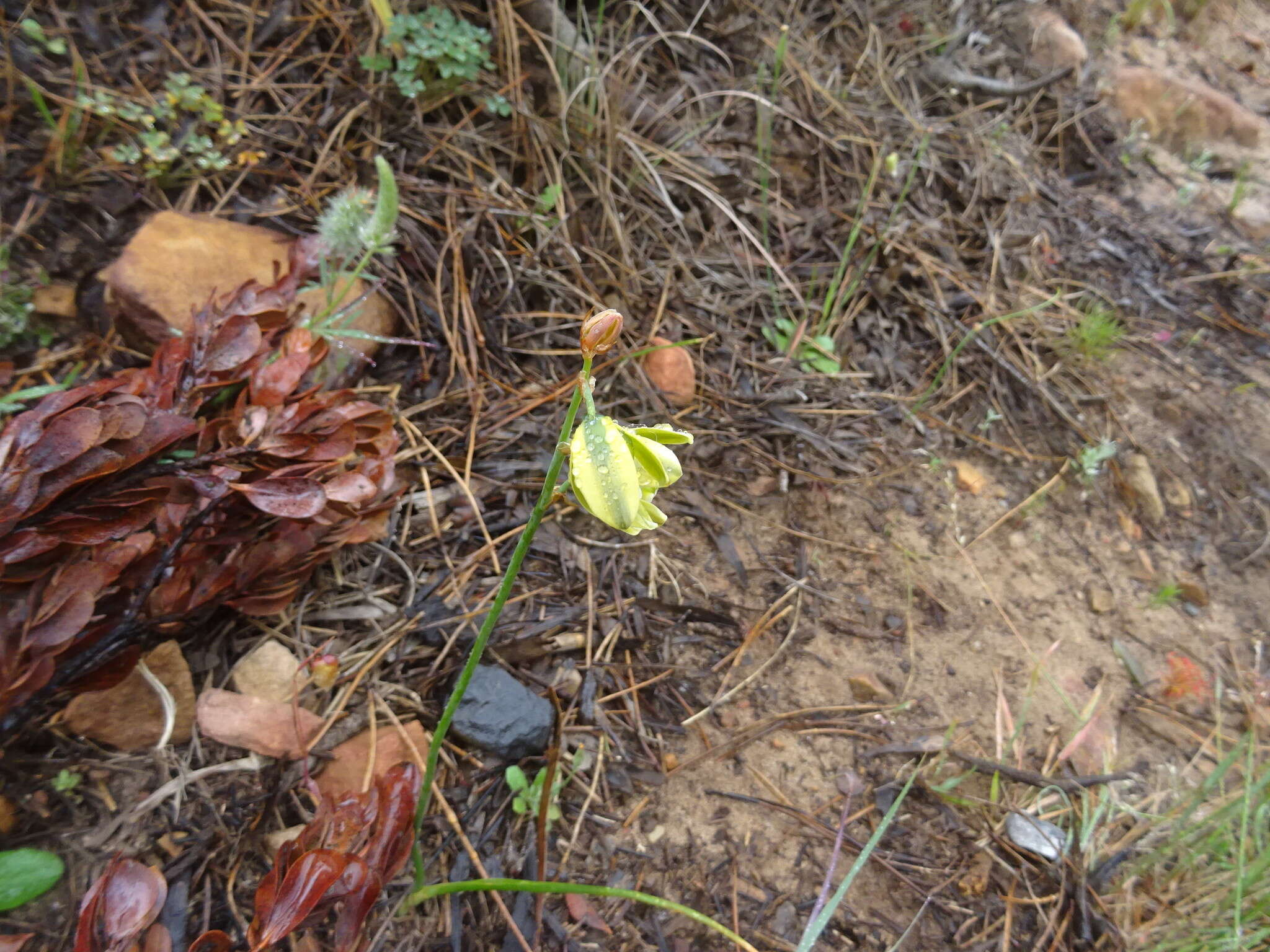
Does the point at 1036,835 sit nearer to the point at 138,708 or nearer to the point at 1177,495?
the point at 1177,495

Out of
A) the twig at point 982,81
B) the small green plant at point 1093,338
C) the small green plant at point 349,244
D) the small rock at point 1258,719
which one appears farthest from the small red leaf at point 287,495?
the twig at point 982,81

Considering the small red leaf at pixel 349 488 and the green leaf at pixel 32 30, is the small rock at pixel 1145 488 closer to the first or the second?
the small red leaf at pixel 349 488

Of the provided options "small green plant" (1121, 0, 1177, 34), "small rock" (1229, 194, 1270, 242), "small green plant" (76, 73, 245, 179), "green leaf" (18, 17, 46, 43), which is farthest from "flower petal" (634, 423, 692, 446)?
"small green plant" (1121, 0, 1177, 34)

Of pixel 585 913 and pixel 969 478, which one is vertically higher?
pixel 969 478

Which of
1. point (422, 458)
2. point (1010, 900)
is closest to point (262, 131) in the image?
point (422, 458)

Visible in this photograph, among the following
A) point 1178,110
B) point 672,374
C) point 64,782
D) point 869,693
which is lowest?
point 64,782

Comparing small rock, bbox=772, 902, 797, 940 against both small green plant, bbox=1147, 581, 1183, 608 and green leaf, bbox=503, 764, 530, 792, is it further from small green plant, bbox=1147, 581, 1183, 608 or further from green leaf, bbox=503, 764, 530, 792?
small green plant, bbox=1147, 581, 1183, 608

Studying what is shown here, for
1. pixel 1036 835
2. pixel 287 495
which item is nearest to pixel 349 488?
pixel 287 495
